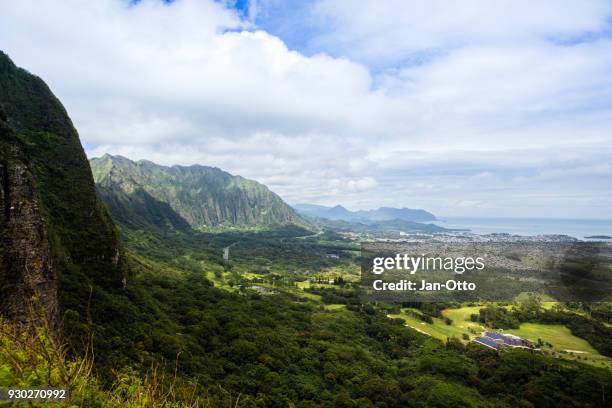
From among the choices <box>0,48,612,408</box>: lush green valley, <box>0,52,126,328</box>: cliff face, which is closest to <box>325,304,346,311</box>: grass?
<box>0,48,612,408</box>: lush green valley

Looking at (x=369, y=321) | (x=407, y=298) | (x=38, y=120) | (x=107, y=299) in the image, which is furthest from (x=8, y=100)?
(x=407, y=298)

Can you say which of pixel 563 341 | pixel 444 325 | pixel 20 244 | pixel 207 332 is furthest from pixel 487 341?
pixel 20 244

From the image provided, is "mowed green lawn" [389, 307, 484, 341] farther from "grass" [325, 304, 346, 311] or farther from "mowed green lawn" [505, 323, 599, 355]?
"grass" [325, 304, 346, 311]

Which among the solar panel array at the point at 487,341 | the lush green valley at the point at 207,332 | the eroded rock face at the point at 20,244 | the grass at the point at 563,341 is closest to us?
the eroded rock face at the point at 20,244

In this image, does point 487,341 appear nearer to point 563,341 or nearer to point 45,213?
point 563,341

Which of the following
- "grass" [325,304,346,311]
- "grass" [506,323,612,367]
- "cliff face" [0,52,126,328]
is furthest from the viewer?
"grass" [325,304,346,311]

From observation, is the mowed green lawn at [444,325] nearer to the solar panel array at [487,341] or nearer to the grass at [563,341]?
the solar panel array at [487,341]

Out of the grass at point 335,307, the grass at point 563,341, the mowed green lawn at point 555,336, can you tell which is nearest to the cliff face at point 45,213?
the grass at point 335,307
